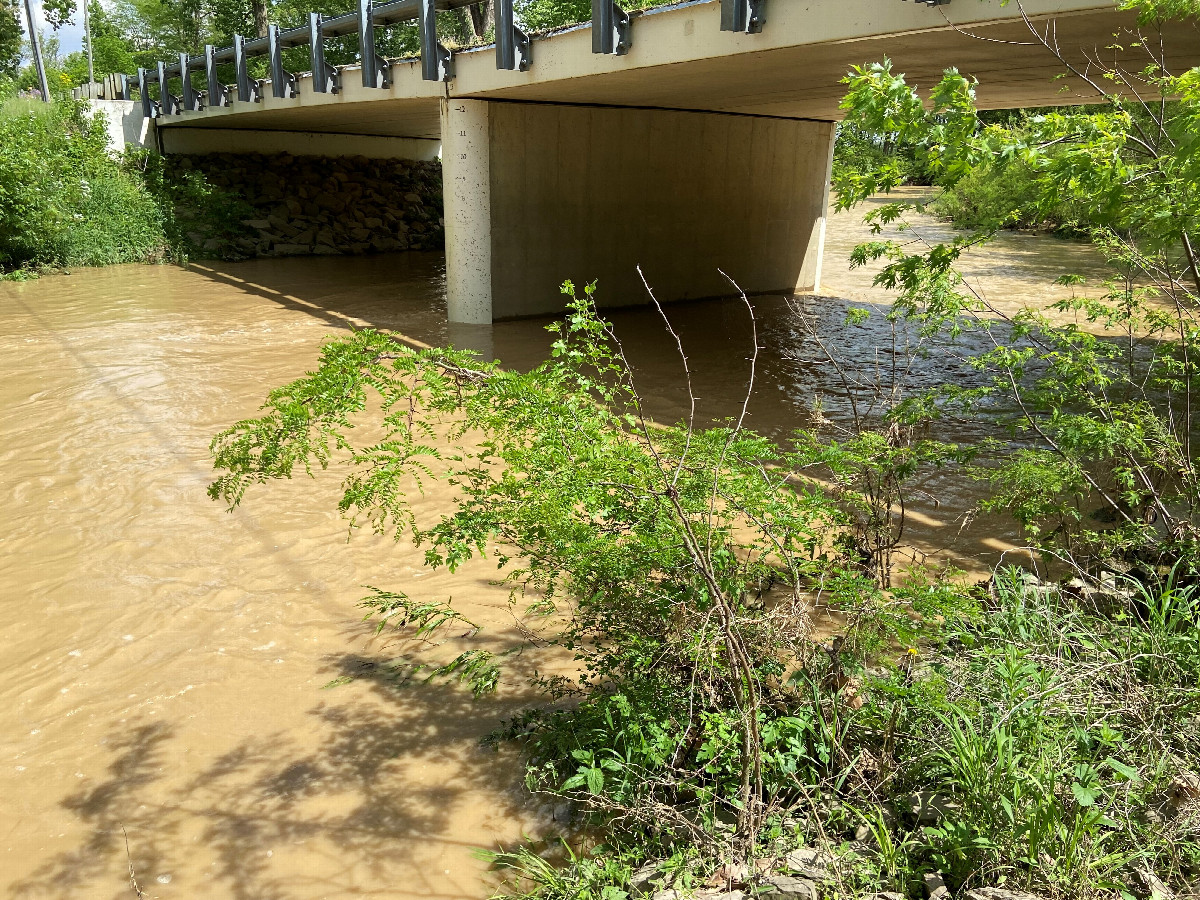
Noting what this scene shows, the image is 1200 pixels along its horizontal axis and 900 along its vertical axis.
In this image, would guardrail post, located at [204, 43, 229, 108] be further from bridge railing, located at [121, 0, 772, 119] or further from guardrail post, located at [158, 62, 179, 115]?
guardrail post, located at [158, 62, 179, 115]

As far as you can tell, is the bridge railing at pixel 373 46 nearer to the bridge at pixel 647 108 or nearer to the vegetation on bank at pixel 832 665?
the bridge at pixel 647 108

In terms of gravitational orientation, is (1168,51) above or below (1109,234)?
above

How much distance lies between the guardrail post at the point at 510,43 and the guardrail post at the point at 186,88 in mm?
12366

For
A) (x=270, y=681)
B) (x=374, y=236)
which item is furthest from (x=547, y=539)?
(x=374, y=236)

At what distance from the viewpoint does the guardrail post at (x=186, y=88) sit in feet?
66.0

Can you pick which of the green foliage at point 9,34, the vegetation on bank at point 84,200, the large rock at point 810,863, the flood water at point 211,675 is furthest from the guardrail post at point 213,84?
the green foliage at point 9,34

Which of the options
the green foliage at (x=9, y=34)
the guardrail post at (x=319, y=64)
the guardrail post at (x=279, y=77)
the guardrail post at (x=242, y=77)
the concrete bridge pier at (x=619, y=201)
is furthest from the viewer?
the green foliage at (x=9, y=34)

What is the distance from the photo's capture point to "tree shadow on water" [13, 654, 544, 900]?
11.8ft

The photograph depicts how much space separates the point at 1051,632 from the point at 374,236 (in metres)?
23.0

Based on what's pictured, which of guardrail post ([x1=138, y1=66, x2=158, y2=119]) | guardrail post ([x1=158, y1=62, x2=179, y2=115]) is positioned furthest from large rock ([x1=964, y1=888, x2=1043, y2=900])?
guardrail post ([x1=138, y1=66, x2=158, y2=119])

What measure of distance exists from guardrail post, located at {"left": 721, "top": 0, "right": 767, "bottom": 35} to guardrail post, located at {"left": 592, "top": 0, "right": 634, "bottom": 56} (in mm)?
1724

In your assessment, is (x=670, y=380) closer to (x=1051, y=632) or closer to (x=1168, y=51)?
(x=1168, y=51)

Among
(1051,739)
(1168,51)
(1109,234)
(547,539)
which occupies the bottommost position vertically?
(1051,739)

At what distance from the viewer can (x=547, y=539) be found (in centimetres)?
409
